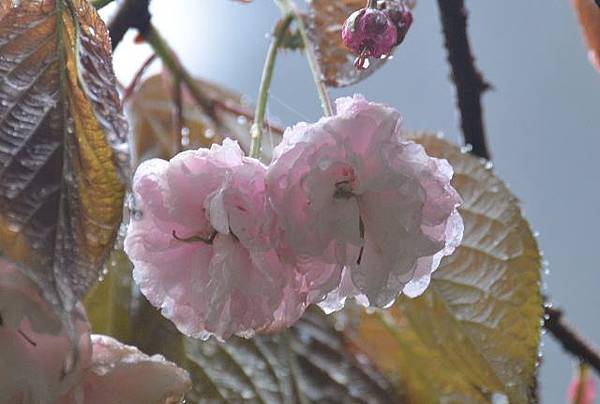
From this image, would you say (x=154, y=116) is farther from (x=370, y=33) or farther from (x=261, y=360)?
(x=370, y=33)

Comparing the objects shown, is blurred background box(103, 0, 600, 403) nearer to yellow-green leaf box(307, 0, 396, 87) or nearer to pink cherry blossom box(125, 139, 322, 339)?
yellow-green leaf box(307, 0, 396, 87)

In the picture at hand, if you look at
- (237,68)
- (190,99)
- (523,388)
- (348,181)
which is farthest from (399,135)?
(237,68)

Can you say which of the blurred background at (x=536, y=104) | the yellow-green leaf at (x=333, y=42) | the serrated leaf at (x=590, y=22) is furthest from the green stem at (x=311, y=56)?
the blurred background at (x=536, y=104)

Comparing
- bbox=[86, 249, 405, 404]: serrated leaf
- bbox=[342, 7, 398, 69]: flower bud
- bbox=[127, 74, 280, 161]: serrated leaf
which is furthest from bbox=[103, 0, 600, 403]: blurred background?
bbox=[342, 7, 398, 69]: flower bud

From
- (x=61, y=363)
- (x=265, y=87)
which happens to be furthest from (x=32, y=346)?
(x=265, y=87)

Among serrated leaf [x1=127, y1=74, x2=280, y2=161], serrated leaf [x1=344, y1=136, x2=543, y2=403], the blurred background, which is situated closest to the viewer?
serrated leaf [x1=344, y1=136, x2=543, y2=403]
